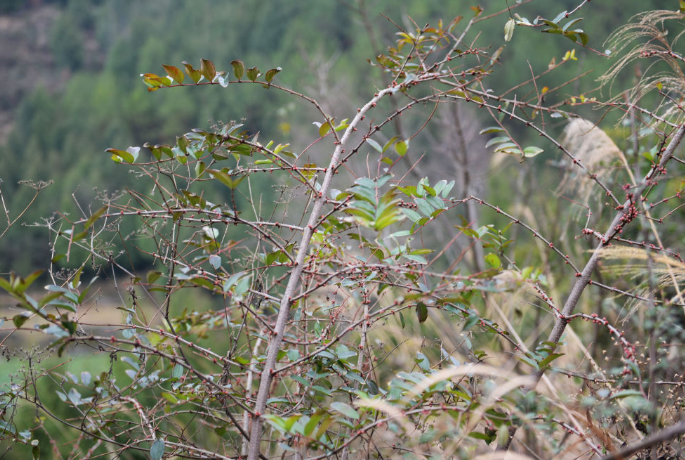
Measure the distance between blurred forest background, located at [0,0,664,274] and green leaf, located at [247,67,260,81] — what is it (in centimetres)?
460

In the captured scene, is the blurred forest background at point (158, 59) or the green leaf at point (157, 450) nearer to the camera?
the green leaf at point (157, 450)

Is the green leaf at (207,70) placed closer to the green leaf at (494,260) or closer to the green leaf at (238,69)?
the green leaf at (238,69)

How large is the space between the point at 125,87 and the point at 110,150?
39.7 ft

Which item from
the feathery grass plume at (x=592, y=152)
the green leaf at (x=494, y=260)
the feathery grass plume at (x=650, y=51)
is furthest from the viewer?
the feathery grass plume at (x=592, y=152)

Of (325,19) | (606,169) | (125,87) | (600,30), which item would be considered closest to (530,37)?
(600,30)

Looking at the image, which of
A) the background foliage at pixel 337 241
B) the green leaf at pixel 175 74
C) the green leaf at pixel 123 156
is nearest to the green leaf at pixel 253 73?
the background foliage at pixel 337 241

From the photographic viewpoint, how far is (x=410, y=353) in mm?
2162

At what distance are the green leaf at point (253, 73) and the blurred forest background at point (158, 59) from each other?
4597 mm

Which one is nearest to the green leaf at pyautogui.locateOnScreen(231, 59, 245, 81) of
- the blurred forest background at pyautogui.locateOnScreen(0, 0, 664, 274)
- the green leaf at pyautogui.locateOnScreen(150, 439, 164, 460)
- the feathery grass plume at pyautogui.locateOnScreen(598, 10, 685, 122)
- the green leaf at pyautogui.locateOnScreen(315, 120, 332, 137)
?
the green leaf at pyautogui.locateOnScreen(315, 120, 332, 137)

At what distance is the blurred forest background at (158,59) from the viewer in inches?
283

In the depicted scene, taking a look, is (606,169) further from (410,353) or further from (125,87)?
(125,87)

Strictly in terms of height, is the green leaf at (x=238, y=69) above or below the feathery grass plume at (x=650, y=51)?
below

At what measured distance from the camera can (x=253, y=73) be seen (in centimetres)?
77

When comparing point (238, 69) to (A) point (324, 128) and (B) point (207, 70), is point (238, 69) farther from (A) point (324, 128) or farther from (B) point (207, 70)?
(A) point (324, 128)
